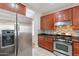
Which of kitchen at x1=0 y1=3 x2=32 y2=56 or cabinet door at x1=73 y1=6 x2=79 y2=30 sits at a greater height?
cabinet door at x1=73 y1=6 x2=79 y2=30

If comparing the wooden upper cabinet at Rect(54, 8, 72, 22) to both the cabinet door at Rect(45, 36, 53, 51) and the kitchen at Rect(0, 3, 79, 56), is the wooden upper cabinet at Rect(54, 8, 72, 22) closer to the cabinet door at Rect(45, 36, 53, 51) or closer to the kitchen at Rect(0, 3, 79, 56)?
the kitchen at Rect(0, 3, 79, 56)

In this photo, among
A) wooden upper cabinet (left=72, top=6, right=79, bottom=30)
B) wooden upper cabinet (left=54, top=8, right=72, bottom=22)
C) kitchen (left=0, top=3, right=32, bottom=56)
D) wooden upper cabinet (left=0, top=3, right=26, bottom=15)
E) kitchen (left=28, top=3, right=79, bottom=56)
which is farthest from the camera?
wooden upper cabinet (left=72, top=6, right=79, bottom=30)

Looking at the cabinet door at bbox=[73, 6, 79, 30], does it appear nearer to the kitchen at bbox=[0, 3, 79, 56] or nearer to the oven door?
the kitchen at bbox=[0, 3, 79, 56]

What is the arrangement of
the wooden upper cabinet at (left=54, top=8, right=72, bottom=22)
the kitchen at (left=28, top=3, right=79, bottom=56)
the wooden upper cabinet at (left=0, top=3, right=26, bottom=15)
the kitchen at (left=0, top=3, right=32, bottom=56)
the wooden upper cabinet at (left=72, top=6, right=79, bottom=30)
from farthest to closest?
the wooden upper cabinet at (left=72, top=6, right=79, bottom=30) → the wooden upper cabinet at (left=54, top=8, right=72, bottom=22) → the kitchen at (left=28, top=3, right=79, bottom=56) → the wooden upper cabinet at (left=0, top=3, right=26, bottom=15) → the kitchen at (left=0, top=3, right=32, bottom=56)

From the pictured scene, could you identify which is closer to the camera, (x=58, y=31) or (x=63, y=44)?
(x=58, y=31)

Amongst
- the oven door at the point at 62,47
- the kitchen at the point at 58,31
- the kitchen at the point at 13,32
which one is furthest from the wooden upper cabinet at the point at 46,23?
the oven door at the point at 62,47

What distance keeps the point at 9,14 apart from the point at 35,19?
0.48m

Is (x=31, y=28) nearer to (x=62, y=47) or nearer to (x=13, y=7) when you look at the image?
(x=13, y=7)

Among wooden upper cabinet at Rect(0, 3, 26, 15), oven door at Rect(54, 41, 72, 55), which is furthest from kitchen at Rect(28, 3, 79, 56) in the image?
wooden upper cabinet at Rect(0, 3, 26, 15)

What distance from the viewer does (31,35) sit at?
4.44 feet

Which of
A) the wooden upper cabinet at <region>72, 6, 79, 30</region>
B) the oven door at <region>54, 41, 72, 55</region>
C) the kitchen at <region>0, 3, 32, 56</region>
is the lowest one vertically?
the oven door at <region>54, 41, 72, 55</region>

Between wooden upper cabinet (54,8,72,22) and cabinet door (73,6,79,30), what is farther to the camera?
cabinet door (73,6,79,30)

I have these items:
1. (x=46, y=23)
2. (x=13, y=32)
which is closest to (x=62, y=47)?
(x=46, y=23)

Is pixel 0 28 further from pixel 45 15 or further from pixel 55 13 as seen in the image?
pixel 55 13
